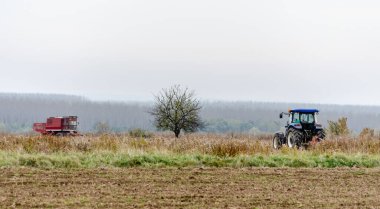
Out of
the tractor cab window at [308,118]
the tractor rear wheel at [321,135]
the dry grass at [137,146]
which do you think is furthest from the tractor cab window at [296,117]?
the dry grass at [137,146]

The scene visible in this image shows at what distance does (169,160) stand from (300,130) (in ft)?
34.7

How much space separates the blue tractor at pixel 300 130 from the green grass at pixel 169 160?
6.54 meters

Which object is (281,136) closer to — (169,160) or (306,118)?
(306,118)

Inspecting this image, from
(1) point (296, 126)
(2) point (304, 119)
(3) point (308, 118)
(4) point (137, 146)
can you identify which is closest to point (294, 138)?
(1) point (296, 126)

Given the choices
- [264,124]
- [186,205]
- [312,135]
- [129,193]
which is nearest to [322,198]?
[186,205]

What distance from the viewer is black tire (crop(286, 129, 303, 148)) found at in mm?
25781

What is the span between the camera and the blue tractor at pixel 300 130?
25891 millimetres

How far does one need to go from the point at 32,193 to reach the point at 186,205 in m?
3.16

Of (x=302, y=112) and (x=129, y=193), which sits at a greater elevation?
(x=302, y=112)

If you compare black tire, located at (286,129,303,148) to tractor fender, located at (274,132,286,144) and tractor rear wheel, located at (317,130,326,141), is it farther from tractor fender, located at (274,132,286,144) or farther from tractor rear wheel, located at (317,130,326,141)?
tractor rear wheel, located at (317,130,326,141)

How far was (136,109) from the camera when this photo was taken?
158250 millimetres

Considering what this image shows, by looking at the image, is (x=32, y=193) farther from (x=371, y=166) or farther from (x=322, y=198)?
(x=371, y=166)

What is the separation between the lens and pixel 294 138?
26016mm

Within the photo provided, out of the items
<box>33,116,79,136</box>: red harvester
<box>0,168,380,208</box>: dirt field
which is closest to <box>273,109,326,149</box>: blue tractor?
<box>0,168,380,208</box>: dirt field
